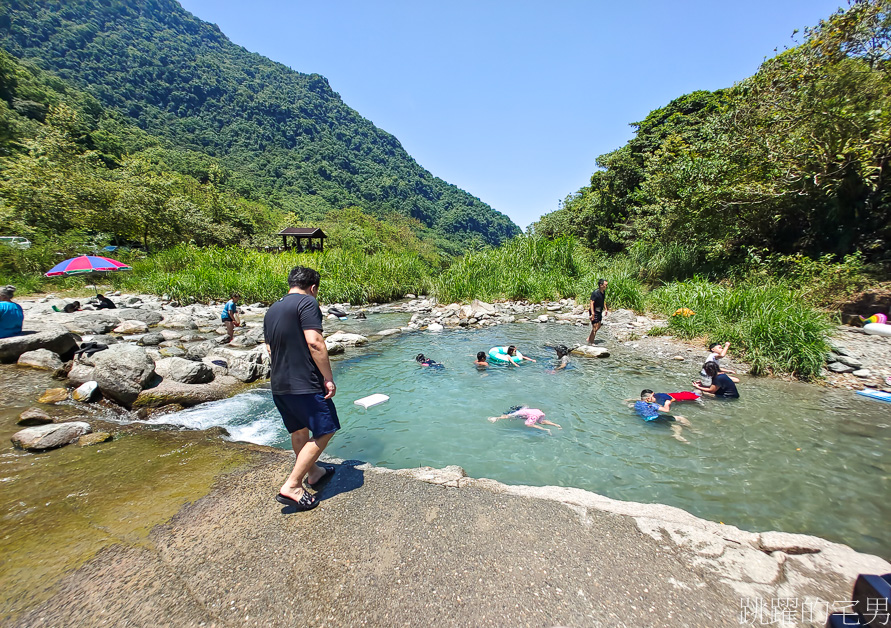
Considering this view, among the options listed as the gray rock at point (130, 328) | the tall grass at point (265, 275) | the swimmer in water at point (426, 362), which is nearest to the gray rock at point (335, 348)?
the swimmer in water at point (426, 362)

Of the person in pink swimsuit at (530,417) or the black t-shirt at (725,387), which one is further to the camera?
the black t-shirt at (725,387)

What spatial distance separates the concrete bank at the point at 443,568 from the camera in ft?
6.85

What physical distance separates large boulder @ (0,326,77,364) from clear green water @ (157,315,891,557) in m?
3.88

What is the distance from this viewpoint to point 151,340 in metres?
9.45

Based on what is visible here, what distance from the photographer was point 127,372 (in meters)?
5.50

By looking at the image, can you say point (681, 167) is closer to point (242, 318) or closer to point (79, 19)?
point (242, 318)

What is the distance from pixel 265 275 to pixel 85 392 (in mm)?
13233

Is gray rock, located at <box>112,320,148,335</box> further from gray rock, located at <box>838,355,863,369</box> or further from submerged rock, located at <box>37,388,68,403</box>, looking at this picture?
gray rock, located at <box>838,355,863,369</box>

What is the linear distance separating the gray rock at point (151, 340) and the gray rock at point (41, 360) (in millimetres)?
2612

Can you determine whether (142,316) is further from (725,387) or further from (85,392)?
(725,387)

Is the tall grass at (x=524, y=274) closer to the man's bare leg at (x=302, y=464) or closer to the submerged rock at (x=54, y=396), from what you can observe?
the submerged rock at (x=54, y=396)

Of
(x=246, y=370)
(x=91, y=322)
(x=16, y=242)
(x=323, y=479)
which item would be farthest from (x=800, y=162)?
(x=16, y=242)

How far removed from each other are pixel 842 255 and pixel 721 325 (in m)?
5.97

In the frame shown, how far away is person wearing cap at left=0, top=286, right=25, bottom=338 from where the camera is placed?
21.9 feet
